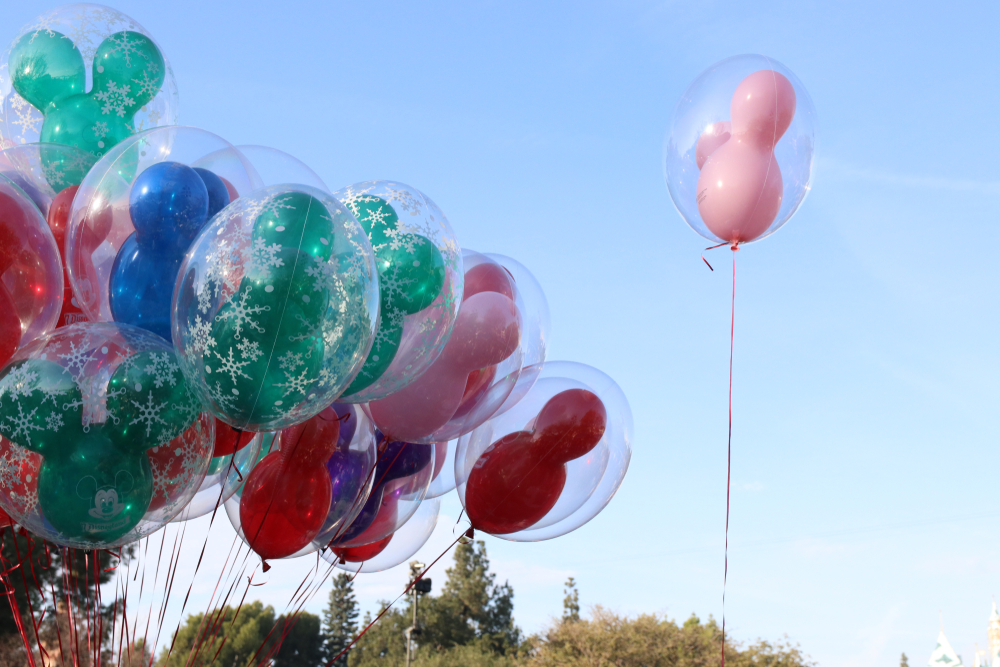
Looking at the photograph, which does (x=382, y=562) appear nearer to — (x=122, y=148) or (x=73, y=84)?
(x=122, y=148)

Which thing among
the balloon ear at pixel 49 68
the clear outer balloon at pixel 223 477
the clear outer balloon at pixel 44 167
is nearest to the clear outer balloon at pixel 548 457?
the clear outer balloon at pixel 223 477

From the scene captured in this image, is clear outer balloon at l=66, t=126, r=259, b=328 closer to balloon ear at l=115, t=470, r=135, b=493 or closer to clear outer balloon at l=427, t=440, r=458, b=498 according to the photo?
balloon ear at l=115, t=470, r=135, b=493

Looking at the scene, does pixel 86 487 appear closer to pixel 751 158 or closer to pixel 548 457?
pixel 548 457

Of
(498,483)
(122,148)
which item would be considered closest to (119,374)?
(122,148)

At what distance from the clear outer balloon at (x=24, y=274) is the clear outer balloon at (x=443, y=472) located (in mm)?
2102

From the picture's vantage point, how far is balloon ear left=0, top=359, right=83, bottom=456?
275 centimetres

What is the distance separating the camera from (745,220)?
4.13 metres

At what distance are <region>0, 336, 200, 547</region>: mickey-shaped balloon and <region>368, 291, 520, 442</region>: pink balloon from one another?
996 mm

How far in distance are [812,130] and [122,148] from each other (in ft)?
10.6

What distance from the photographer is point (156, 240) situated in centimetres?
306

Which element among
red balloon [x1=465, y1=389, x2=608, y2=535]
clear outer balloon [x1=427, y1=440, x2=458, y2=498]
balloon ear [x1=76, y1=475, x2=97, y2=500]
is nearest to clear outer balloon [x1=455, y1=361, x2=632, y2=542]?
red balloon [x1=465, y1=389, x2=608, y2=535]

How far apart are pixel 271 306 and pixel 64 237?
1404 millimetres

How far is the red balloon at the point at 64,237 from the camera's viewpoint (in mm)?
3441

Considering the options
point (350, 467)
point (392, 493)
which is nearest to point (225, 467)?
point (350, 467)
